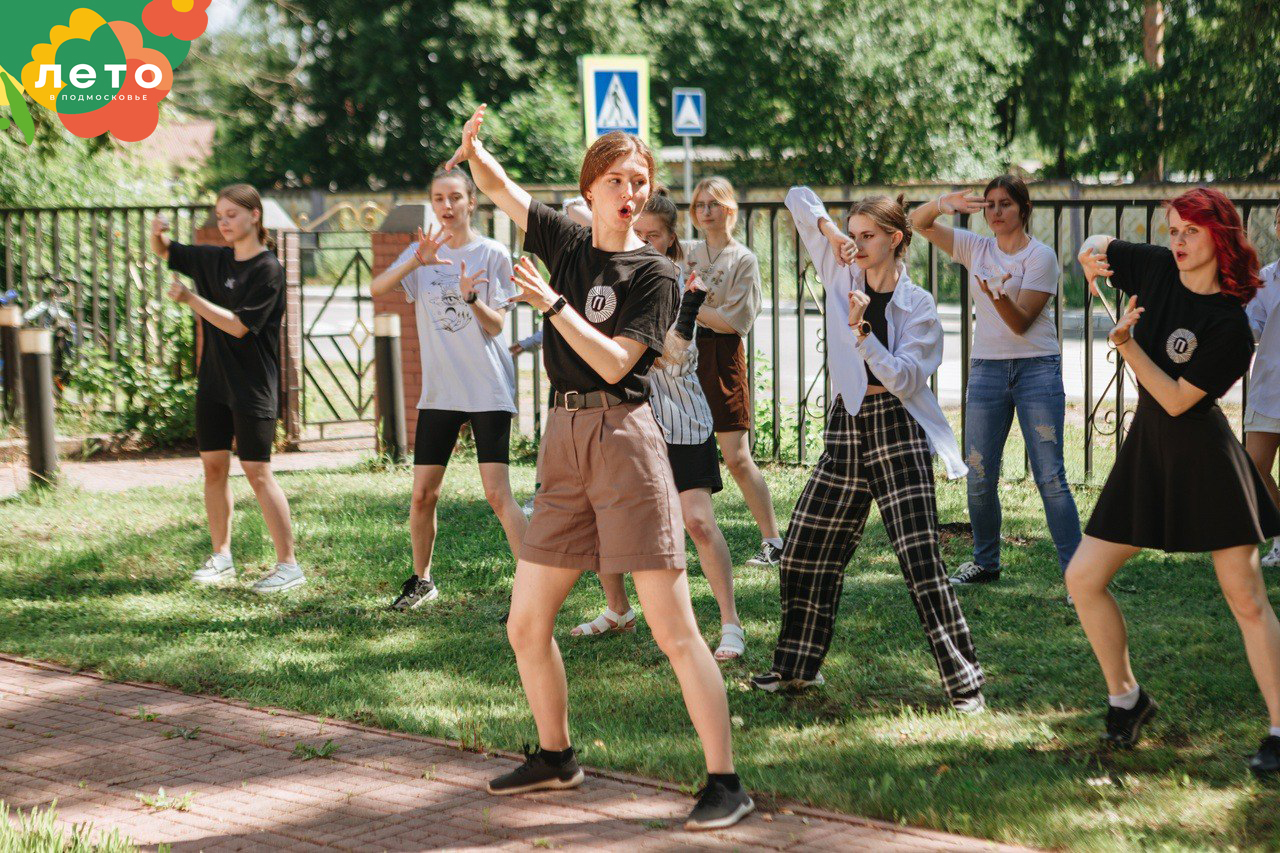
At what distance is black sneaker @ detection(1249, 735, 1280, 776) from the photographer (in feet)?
14.1

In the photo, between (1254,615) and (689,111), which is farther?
(689,111)

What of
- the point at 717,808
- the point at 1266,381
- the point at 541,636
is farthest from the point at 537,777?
the point at 1266,381

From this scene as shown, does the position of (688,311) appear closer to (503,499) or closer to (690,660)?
(690,660)

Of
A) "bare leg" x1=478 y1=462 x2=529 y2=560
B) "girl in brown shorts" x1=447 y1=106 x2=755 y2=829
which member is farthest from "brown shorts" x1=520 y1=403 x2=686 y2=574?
"bare leg" x1=478 y1=462 x2=529 y2=560

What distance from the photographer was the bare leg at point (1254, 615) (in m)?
→ 4.37

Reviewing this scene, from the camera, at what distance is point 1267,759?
431 centimetres

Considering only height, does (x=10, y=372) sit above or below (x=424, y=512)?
above

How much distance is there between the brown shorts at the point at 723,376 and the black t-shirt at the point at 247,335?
7.14ft

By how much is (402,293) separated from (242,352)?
3963mm

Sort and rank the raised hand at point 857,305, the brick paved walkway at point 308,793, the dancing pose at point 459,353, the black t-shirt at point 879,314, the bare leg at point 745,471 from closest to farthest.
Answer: the brick paved walkway at point 308,793 < the raised hand at point 857,305 < the black t-shirt at point 879,314 < the dancing pose at point 459,353 < the bare leg at point 745,471

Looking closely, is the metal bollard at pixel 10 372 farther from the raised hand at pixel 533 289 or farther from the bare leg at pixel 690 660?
the bare leg at pixel 690 660

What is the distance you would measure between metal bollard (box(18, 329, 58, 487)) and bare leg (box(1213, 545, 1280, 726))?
316 inches

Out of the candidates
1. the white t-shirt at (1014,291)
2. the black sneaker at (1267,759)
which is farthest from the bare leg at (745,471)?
the black sneaker at (1267,759)

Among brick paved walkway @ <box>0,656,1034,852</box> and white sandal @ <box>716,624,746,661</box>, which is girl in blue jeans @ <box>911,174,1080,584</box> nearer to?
white sandal @ <box>716,624,746,661</box>
